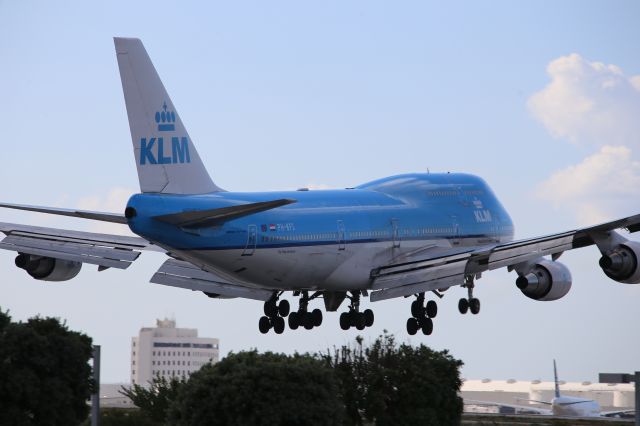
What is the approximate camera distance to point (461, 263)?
54062 mm

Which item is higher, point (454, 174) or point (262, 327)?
point (454, 174)

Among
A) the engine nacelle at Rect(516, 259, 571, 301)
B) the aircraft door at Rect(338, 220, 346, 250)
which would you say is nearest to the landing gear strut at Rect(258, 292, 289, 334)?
the aircraft door at Rect(338, 220, 346, 250)

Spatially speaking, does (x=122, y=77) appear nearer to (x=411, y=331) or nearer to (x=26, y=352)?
(x=26, y=352)

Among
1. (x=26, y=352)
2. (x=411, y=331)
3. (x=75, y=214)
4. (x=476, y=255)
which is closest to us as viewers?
(x=75, y=214)

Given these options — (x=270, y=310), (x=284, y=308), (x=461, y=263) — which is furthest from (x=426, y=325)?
(x=270, y=310)

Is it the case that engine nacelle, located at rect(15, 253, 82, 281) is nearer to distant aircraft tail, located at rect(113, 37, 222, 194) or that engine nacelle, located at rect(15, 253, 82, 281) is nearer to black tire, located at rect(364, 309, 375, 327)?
distant aircraft tail, located at rect(113, 37, 222, 194)

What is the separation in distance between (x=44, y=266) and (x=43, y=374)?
17.7ft

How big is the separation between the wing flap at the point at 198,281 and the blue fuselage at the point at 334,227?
8.60 ft

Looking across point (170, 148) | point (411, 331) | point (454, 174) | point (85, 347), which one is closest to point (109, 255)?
point (85, 347)

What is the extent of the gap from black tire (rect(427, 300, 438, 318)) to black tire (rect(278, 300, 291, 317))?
6315mm

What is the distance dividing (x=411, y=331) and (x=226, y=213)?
15499 millimetres

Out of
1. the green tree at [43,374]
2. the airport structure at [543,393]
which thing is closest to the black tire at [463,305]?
the green tree at [43,374]

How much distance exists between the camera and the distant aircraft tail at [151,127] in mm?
45781

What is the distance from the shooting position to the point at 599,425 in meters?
69.8
